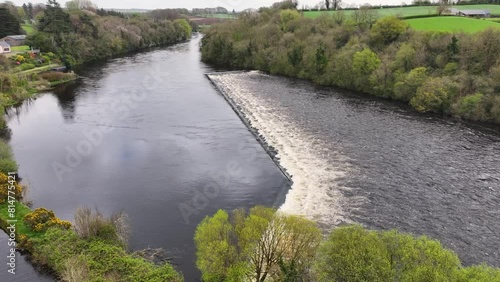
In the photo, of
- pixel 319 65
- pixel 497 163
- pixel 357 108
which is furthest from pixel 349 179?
pixel 319 65

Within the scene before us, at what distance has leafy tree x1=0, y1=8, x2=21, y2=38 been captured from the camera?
440 feet

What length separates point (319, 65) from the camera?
92.4 metres

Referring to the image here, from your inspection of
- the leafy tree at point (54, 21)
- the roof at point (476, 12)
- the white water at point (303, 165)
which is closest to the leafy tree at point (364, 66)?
the white water at point (303, 165)

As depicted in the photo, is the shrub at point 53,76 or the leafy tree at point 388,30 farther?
the shrub at point 53,76

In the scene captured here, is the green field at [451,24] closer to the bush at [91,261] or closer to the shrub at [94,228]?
the shrub at [94,228]

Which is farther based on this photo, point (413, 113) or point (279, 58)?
point (279, 58)

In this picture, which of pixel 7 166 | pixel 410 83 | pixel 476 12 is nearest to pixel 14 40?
pixel 7 166

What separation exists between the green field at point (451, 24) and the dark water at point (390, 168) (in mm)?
26160

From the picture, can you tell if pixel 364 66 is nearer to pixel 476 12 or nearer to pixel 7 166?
pixel 476 12

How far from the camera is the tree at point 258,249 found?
2558cm

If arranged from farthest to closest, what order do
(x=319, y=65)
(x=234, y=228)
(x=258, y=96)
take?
(x=319, y=65), (x=258, y=96), (x=234, y=228)

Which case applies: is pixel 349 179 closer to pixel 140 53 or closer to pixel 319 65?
pixel 319 65

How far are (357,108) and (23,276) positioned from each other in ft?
189

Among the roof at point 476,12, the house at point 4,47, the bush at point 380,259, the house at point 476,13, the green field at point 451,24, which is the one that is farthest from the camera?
the house at point 4,47
